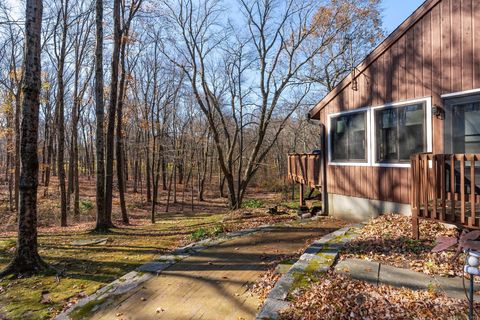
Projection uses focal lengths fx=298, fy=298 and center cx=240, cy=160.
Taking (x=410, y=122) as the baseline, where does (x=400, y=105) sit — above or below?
above

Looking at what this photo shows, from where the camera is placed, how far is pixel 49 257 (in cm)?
604

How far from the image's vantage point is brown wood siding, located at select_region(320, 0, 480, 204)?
5.91 metres

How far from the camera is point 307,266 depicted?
4148 mm

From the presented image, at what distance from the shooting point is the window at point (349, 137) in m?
7.89

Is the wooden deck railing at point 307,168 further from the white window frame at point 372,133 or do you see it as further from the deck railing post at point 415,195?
the deck railing post at point 415,195

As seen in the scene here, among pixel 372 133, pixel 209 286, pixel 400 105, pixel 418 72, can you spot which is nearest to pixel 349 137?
pixel 372 133

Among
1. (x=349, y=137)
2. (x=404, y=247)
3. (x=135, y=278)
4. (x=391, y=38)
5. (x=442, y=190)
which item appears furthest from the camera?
(x=349, y=137)

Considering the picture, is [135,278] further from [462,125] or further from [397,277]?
[462,125]

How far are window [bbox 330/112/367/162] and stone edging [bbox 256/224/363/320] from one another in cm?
250

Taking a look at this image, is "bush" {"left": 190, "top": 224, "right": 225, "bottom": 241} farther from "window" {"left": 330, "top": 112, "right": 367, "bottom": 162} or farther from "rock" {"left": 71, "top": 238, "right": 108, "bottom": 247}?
"window" {"left": 330, "top": 112, "right": 367, "bottom": 162}

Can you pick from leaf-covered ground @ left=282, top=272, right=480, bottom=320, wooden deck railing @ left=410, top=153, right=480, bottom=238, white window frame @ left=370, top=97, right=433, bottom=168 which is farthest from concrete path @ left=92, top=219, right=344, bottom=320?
white window frame @ left=370, top=97, right=433, bottom=168

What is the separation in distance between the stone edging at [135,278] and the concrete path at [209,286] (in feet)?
0.48

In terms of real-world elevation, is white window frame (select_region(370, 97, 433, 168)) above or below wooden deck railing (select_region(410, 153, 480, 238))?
above

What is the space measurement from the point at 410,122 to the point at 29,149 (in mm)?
7636
